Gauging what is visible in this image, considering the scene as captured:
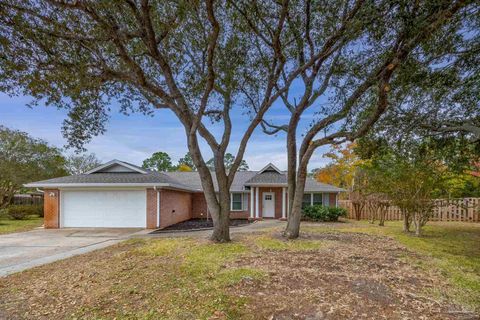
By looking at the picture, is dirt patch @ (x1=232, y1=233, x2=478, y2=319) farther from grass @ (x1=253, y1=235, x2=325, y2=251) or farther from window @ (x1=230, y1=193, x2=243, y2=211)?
window @ (x1=230, y1=193, x2=243, y2=211)

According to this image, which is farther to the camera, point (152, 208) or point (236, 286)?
point (152, 208)

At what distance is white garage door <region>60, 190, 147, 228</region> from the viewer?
15.6m

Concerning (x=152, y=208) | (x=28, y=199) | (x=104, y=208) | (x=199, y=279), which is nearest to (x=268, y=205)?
(x=152, y=208)

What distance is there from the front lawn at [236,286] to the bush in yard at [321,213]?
10358 mm

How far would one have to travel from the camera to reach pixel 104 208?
15789 mm

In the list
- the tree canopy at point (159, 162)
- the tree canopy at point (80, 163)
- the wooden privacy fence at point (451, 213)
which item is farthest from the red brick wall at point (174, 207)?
the tree canopy at point (159, 162)

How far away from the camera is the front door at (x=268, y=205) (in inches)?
824

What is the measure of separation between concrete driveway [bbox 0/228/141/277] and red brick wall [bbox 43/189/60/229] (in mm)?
2871

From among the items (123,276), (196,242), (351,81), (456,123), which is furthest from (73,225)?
(456,123)

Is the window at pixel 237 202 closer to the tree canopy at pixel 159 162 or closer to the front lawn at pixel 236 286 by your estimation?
the front lawn at pixel 236 286

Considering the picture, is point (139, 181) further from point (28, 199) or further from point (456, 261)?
point (28, 199)

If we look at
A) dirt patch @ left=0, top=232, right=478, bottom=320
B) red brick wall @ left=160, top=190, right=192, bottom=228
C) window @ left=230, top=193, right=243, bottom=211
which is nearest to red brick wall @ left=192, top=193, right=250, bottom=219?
window @ left=230, top=193, right=243, bottom=211

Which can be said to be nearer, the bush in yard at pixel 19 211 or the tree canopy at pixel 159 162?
the bush in yard at pixel 19 211

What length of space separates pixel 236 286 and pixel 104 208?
12795 millimetres
